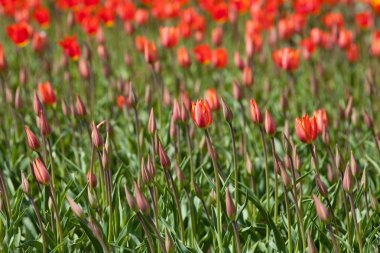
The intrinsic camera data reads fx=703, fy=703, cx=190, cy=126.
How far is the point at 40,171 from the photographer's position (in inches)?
101

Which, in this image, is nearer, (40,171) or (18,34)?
(40,171)

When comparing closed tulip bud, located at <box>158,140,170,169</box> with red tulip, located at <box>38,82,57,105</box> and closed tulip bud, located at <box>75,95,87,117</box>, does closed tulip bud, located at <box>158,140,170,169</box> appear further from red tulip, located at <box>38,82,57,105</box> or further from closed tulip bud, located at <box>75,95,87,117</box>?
red tulip, located at <box>38,82,57,105</box>

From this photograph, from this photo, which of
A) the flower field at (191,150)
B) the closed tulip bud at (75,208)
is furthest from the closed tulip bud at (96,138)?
the closed tulip bud at (75,208)

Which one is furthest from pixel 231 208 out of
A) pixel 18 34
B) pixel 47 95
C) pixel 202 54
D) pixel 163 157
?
pixel 18 34

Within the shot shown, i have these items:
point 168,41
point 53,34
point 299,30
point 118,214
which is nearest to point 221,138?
point 168,41

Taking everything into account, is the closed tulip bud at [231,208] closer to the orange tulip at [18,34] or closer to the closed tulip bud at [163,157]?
the closed tulip bud at [163,157]

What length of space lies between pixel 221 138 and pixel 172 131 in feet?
2.50

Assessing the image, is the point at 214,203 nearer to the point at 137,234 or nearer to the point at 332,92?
the point at 137,234

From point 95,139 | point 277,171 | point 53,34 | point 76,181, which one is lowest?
point 53,34

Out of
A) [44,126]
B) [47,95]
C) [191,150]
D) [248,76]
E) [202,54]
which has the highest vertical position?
[44,126]

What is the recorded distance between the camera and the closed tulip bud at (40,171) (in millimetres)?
2562

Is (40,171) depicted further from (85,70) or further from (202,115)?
(85,70)

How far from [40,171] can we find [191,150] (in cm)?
90

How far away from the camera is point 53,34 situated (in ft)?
25.7
